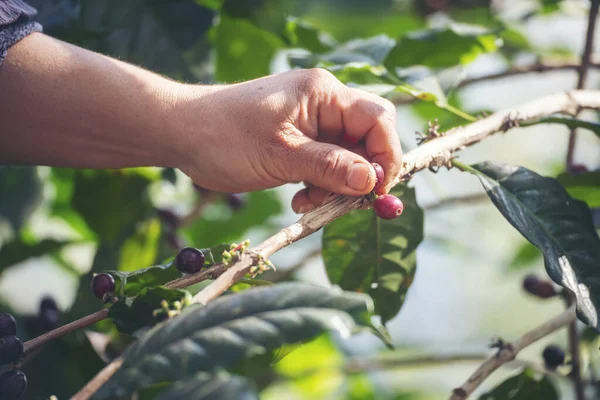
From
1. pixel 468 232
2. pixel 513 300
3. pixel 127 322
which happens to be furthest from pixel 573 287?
pixel 513 300

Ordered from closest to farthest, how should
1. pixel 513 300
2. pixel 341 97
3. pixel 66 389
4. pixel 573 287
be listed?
pixel 573 287
pixel 341 97
pixel 66 389
pixel 513 300

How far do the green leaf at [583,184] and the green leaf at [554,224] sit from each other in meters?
0.24

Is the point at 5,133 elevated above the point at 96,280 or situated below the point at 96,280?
above

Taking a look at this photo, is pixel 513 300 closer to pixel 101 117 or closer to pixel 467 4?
pixel 467 4

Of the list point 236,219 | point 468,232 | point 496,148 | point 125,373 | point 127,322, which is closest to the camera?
point 125,373

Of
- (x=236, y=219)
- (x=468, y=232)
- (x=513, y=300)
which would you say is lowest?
(x=513, y=300)

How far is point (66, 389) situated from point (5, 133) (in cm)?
62

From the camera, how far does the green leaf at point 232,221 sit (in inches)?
107

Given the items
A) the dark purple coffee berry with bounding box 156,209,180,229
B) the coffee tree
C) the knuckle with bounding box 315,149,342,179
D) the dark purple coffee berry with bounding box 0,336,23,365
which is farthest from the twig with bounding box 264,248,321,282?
the dark purple coffee berry with bounding box 0,336,23,365

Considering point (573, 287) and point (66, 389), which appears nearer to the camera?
point (573, 287)

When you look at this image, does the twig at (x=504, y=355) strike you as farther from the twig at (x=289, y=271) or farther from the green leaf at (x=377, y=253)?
the twig at (x=289, y=271)

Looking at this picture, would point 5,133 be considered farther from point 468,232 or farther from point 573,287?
point 468,232

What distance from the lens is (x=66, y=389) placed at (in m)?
1.52

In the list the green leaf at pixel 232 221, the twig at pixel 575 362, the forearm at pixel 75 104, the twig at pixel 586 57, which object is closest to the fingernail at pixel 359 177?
the forearm at pixel 75 104
